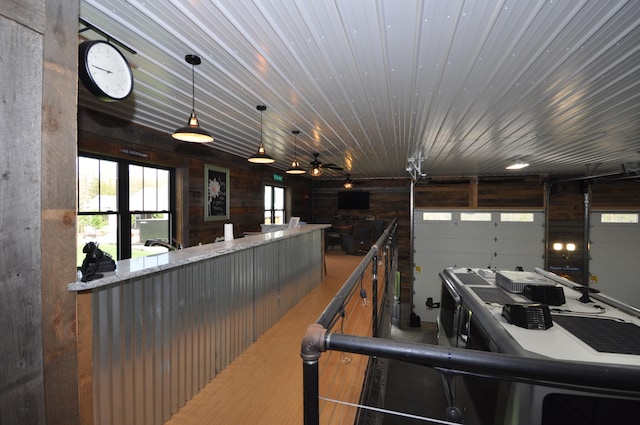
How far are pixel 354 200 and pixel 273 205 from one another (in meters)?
3.66

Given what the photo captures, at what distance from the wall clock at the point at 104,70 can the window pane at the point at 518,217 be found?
430 inches

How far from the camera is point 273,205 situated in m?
8.41

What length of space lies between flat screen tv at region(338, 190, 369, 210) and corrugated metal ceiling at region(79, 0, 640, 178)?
6283mm

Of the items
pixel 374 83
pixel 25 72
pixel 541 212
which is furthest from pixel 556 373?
pixel 541 212

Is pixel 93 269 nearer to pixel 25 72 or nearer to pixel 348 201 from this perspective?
pixel 25 72

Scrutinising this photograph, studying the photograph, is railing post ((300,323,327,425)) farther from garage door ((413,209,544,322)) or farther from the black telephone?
garage door ((413,209,544,322))

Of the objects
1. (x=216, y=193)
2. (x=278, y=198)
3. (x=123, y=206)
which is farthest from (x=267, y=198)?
(x=123, y=206)

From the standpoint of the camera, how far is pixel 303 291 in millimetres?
4527

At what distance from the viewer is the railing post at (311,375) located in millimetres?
853

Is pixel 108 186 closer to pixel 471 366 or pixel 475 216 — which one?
pixel 471 366

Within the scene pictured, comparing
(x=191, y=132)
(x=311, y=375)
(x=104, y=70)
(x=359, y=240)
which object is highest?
(x=104, y=70)

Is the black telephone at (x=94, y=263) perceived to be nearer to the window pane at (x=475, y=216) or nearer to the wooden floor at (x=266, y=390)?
the wooden floor at (x=266, y=390)

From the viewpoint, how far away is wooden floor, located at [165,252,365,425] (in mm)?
1985

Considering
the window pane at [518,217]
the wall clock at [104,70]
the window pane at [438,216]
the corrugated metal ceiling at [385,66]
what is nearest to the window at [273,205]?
the corrugated metal ceiling at [385,66]
